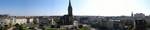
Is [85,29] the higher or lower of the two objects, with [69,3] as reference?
lower

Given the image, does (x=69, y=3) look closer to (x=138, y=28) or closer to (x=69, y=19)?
(x=69, y=19)

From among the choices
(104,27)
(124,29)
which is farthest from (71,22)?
(124,29)

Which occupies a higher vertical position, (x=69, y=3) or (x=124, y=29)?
(x=69, y=3)

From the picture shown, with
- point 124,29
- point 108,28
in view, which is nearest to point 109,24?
point 108,28

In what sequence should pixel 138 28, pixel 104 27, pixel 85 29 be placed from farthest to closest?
pixel 104 27 < pixel 85 29 < pixel 138 28

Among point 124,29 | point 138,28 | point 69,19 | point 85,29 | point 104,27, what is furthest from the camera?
point 69,19

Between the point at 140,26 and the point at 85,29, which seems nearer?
the point at 140,26

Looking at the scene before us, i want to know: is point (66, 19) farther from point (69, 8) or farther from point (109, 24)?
point (109, 24)

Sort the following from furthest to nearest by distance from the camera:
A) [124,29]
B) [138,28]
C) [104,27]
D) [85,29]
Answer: [104,27] → [85,29] → [124,29] → [138,28]

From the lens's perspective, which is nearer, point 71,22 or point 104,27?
point 104,27
